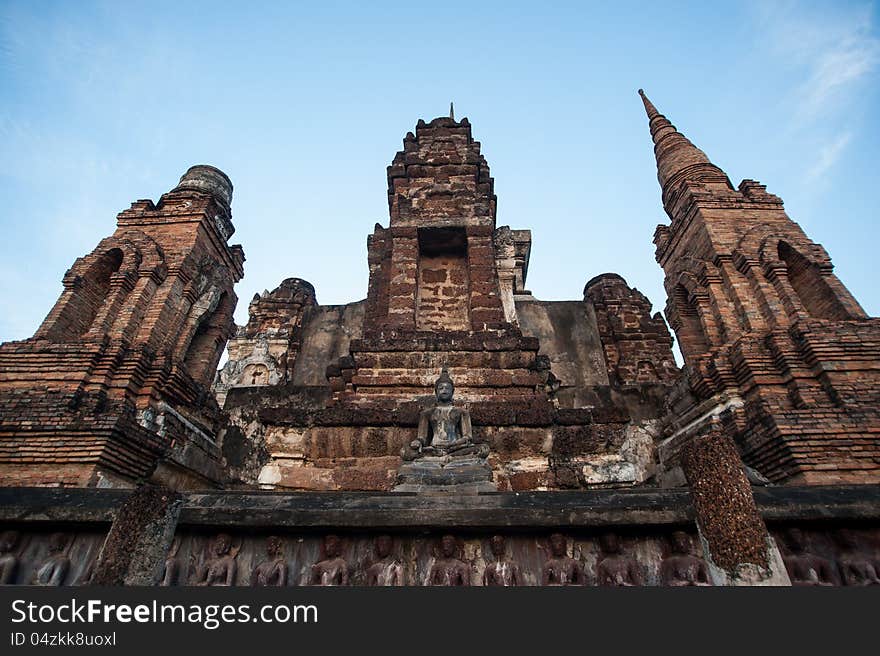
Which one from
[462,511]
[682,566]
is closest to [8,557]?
[462,511]

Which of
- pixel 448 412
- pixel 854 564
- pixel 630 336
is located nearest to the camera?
pixel 854 564

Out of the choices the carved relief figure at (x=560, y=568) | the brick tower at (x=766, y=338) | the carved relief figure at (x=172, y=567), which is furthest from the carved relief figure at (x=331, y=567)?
the brick tower at (x=766, y=338)

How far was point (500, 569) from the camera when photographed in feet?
10.4

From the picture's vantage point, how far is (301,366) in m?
13.6

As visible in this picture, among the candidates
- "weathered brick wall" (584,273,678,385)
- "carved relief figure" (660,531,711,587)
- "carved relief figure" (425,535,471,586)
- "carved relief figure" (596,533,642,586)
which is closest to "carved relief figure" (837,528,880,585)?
"carved relief figure" (660,531,711,587)

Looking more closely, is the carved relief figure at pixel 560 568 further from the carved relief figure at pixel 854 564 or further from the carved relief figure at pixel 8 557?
the carved relief figure at pixel 8 557

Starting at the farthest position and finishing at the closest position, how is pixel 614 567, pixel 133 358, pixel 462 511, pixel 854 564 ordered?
1. pixel 133 358
2. pixel 462 511
3. pixel 614 567
4. pixel 854 564

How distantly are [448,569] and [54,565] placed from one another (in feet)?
8.20

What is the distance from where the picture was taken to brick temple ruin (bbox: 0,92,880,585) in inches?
124

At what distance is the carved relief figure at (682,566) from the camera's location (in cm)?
301

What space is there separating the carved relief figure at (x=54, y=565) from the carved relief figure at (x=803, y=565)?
4.48 m

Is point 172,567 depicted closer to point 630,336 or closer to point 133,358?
point 133,358

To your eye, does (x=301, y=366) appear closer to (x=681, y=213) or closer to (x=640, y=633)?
(x=681, y=213)

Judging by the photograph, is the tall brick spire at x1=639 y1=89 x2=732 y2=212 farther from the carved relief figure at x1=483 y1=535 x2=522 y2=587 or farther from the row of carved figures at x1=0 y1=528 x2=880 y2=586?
the carved relief figure at x1=483 y1=535 x2=522 y2=587
